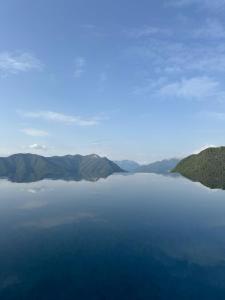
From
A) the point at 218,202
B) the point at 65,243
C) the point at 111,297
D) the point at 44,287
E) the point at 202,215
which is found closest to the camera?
the point at 111,297

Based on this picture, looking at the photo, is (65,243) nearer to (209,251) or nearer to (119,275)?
(119,275)

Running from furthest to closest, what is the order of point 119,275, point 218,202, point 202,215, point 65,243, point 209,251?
point 218,202 → point 202,215 → point 65,243 → point 209,251 → point 119,275

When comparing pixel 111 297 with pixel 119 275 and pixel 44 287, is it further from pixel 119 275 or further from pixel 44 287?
pixel 44 287

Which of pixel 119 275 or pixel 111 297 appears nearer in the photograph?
pixel 111 297

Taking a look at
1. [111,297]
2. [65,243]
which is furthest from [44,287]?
[65,243]

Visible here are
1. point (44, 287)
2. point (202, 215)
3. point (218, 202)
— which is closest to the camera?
point (44, 287)

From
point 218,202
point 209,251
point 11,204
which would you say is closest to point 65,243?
point 209,251
